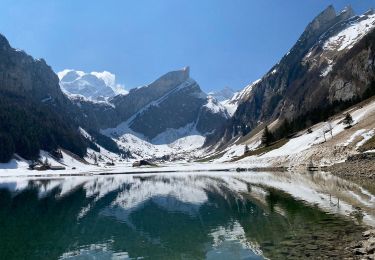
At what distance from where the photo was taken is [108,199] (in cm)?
7206

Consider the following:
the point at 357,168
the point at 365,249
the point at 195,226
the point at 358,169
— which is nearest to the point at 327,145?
the point at 357,168

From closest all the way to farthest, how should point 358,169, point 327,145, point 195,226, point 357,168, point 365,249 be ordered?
point 365,249, point 195,226, point 358,169, point 357,168, point 327,145

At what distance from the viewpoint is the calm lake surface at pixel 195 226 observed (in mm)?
29812

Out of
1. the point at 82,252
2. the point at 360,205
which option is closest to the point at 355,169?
the point at 360,205

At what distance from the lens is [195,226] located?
137 ft

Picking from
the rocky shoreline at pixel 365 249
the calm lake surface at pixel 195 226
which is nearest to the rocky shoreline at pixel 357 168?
the calm lake surface at pixel 195 226

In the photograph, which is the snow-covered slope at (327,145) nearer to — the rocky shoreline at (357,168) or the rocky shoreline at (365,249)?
Result: the rocky shoreline at (357,168)

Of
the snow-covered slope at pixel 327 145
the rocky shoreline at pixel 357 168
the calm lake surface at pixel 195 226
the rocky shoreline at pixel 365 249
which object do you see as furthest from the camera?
the snow-covered slope at pixel 327 145

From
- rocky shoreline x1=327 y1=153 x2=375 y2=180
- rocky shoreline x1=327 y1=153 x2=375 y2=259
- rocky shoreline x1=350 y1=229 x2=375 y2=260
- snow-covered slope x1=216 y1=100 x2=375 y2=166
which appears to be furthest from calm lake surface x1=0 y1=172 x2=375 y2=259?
snow-covered slope x1=216 y1=100 x2=375 y2=166

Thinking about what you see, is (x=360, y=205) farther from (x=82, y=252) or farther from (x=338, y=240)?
(x=82, y=252)

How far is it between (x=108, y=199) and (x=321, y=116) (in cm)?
15008

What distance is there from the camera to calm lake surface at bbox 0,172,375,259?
97.8ft

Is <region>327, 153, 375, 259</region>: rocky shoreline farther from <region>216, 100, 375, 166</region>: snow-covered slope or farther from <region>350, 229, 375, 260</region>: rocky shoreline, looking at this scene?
<region>350, 229, 375, 260</region>: rocky shoreline

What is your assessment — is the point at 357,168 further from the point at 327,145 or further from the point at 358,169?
the point at 327,145
